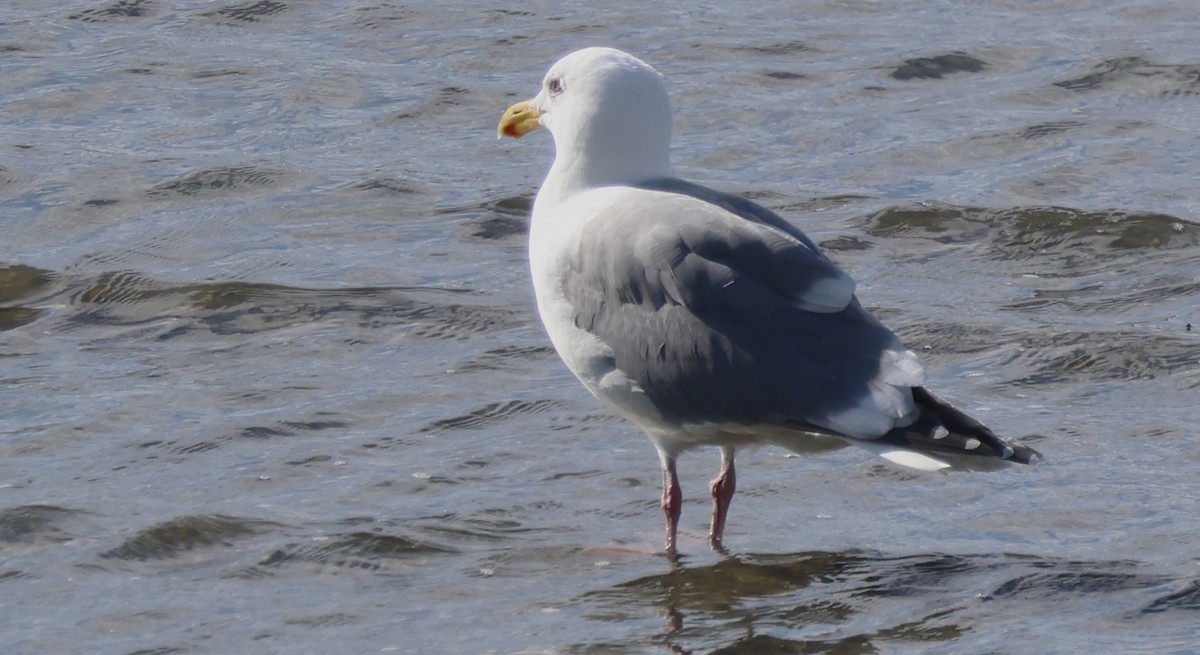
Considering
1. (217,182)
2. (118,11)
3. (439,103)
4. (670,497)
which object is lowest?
(670,497)

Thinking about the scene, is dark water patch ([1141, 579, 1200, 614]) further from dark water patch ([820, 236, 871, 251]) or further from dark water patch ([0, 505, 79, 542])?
dark water patch ([820, 236, 871, 251])

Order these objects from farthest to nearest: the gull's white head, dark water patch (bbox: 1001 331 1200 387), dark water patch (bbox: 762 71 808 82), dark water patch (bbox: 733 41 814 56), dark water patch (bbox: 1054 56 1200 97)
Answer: dark water patch (bbox: 733 41 814 56), dark water patch (bbox: 762 71 808 82), dark water patch (bbox: 1054 56 1200 97), dark water patch (bbox: 1001 331 1200 387), the gull's white head

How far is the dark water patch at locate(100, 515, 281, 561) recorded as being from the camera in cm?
570

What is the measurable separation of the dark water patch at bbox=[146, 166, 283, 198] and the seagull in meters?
4.28

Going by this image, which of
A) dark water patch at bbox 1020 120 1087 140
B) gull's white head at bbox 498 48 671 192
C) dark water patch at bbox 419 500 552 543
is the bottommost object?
dark water patch at bbox 419 500 552 543

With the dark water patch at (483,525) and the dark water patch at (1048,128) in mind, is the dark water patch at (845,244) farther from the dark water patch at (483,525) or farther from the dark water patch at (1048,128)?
the dark water patch at (483,525)

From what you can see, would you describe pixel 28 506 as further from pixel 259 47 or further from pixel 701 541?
pixel 259 47

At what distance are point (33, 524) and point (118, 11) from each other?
319 inches

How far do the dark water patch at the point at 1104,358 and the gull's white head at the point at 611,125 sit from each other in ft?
5.84

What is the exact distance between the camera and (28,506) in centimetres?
596

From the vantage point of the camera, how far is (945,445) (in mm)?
4914

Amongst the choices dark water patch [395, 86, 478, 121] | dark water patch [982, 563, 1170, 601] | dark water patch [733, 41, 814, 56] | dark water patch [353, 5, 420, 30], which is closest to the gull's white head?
dark water patch [982, 563, 1170, 601]

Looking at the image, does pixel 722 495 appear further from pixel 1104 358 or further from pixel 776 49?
pixel 776 49

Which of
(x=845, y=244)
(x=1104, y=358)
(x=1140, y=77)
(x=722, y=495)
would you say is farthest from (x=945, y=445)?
(x=1140, y=77)
